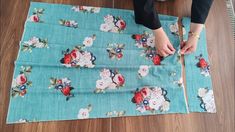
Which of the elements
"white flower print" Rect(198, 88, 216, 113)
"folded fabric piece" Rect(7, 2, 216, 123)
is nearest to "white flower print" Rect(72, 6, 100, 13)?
"folded fabric piece" Rect(7, 2, 216, 123)

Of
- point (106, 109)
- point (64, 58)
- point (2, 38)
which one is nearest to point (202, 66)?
point (106, 109)

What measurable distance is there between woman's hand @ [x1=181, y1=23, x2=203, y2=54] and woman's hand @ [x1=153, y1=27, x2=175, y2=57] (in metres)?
0.06

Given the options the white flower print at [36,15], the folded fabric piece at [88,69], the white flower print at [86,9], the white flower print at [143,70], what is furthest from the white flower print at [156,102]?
the white flower print at [36,15]

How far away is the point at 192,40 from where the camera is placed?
3.68ft

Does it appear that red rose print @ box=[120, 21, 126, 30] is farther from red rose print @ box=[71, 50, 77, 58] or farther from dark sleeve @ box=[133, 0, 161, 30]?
red rose print @ box=[71, 50, 77, 58]

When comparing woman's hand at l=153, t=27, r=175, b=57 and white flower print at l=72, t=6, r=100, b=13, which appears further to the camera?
white flower print at l=72, t=6, r=100, b=13

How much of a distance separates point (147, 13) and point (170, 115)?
417 mm

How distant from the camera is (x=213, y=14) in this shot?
4.30 feet

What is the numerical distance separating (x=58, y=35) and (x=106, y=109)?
38 centimetres

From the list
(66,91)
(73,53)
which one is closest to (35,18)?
(73,53)

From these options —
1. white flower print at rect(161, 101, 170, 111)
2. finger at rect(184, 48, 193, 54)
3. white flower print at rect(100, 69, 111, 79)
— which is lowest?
white flower print at rect(161, 101, 170, 111)

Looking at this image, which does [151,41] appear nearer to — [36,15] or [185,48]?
[185,48]

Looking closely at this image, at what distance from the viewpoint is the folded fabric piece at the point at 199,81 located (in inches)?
42.9

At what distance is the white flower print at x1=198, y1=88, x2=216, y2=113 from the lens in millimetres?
1092
